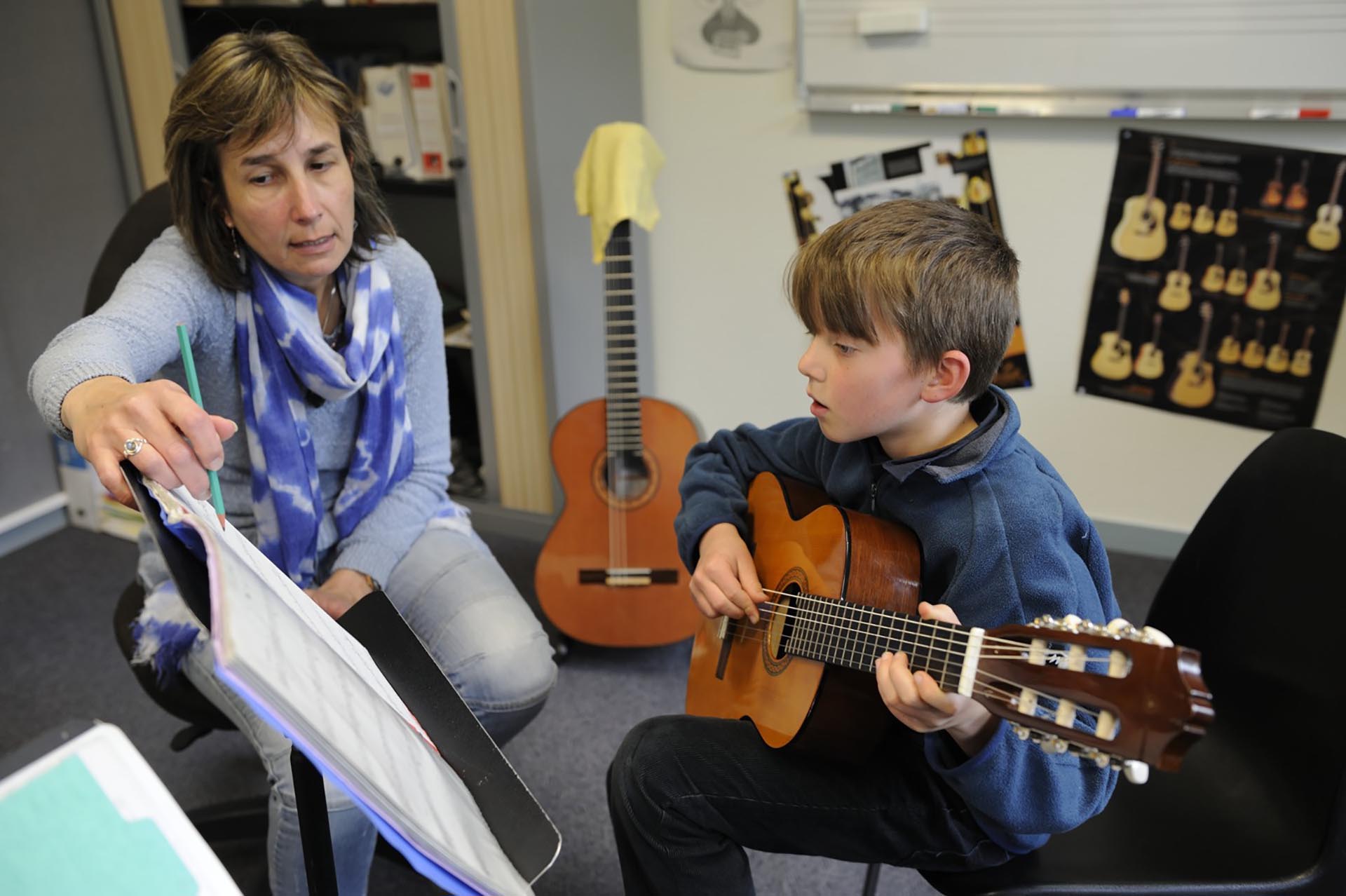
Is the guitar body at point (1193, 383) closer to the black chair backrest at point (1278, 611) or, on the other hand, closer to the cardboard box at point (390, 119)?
the black chair backrest at point (1278, 611)

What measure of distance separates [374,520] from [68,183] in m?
1.79

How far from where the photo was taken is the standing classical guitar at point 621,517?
2012mm

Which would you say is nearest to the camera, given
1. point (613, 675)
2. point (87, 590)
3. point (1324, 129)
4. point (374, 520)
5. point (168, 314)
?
point (168, 314)

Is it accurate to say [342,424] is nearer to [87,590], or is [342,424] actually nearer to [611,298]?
[611,298]

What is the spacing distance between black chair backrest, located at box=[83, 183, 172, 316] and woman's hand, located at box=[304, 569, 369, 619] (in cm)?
51

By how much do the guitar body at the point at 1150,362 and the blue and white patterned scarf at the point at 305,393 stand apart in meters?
1.58

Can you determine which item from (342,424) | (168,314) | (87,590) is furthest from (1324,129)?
(87,590)

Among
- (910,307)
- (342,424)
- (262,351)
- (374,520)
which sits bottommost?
(374,520)

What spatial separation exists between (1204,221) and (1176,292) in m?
0.15

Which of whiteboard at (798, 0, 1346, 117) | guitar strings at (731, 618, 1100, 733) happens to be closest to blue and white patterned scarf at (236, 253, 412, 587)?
guitar strings at (731, 618, 1100, 733)

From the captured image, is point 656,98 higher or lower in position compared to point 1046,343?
higher

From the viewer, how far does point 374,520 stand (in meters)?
1.44

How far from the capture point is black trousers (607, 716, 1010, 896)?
3.31 ft

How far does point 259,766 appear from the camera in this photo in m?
1.81
